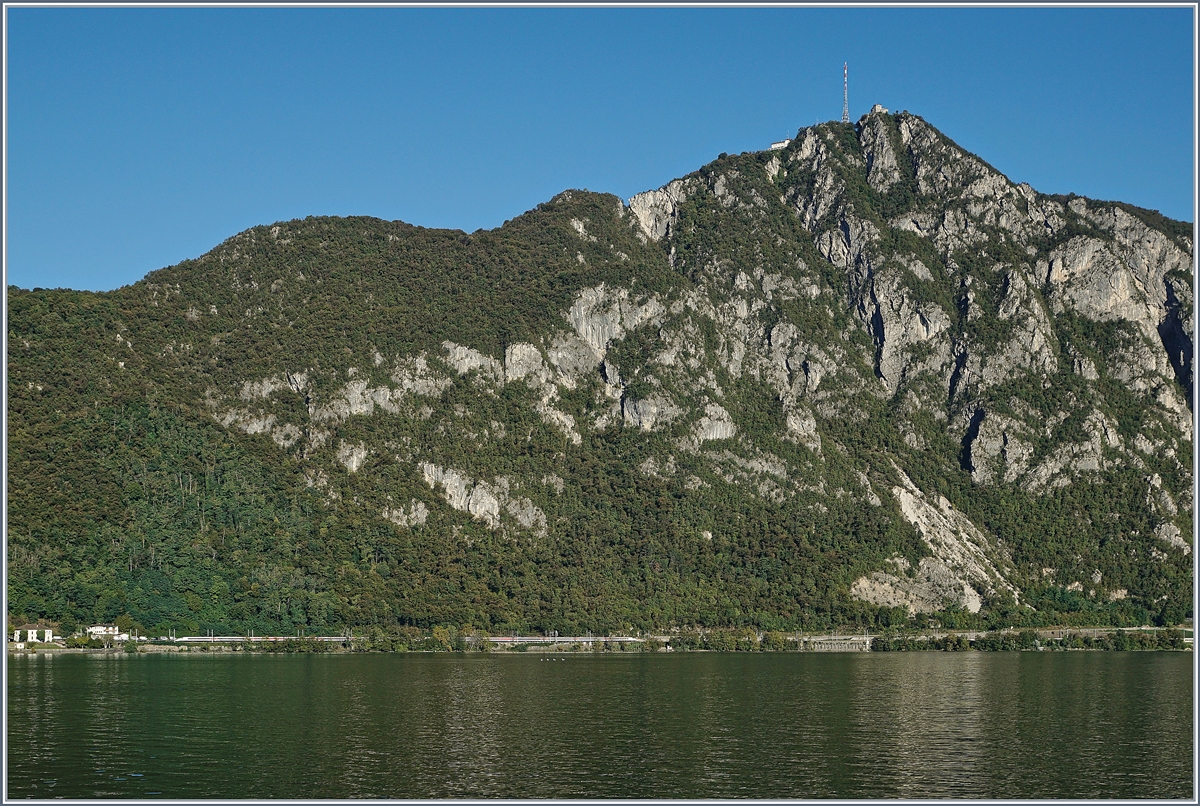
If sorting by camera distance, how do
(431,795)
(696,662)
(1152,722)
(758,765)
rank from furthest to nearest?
(696,662) < (1152,722) < (758,765) < (431,795)

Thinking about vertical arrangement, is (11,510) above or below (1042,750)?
above

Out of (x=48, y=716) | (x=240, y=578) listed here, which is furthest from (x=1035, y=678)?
(x=240, y=578)

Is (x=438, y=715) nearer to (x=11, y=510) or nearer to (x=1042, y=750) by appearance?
(x=1042, y=750)

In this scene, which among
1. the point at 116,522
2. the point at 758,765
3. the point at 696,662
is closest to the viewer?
the point at 758,765

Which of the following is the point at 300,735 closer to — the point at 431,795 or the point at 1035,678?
the point at 431,795

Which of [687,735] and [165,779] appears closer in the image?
[165,779]

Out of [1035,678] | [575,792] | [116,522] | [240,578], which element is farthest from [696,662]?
[575,792]
